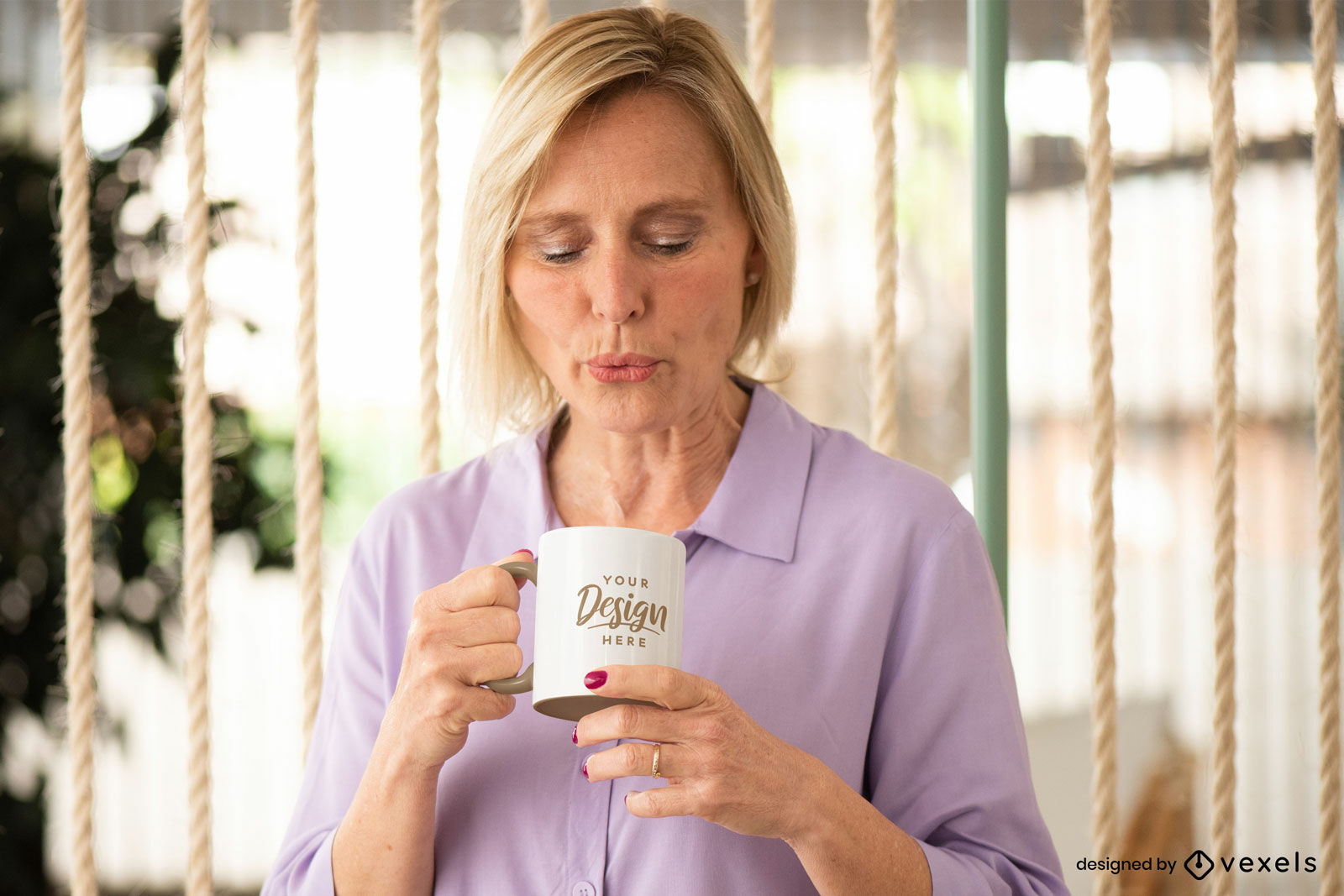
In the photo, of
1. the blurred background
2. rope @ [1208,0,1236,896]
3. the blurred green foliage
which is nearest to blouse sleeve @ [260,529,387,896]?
rope @ [1208,0,1236,896]

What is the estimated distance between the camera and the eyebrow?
0.95 m

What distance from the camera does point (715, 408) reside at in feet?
3.65

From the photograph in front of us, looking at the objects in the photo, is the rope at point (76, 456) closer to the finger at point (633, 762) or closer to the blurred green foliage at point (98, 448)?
the finger at point (633, 762)

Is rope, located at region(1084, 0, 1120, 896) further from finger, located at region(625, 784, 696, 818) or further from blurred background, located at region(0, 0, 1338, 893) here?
blurred background, located at region(0, 0, 1338, 893)

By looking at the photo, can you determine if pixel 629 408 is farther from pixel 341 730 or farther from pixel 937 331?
pixel 937 331

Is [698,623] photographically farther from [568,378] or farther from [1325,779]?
[1325,779]

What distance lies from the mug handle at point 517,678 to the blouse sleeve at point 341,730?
236 mm

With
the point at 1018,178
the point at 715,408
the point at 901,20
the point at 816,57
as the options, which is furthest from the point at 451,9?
Answer: the point at 715,408

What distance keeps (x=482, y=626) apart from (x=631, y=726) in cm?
14

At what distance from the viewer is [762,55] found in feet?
3.77

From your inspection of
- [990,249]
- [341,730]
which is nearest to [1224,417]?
[990,249]

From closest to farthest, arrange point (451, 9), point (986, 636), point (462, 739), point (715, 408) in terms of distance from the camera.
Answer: point (462, 739) < point (986, 636) < point (715, 408) < point (451, 9)

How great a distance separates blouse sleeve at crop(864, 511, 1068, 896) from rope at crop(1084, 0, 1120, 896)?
0.21m

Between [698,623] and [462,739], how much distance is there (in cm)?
23
